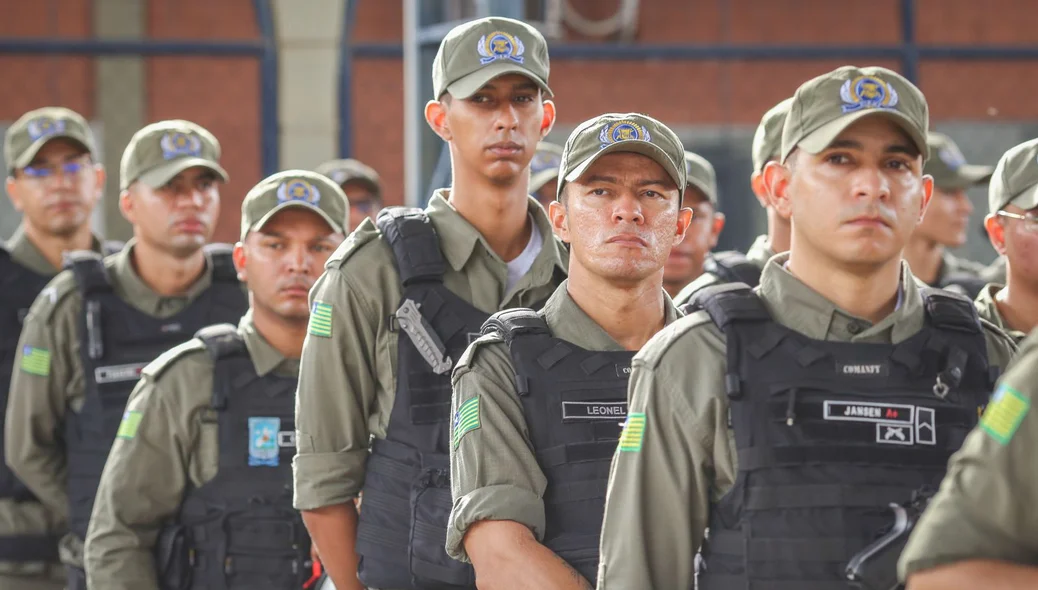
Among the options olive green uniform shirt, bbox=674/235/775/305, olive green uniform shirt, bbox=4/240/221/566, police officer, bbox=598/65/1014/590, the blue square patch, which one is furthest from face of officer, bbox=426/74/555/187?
olive green uniform shirt, bbox=4/240/221/566

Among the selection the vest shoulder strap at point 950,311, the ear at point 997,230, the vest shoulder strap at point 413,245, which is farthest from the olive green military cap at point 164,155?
the vest shoulder strap at point 950,311

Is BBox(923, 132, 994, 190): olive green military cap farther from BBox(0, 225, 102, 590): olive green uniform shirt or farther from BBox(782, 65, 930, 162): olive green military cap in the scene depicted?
BBox(782, 65, 930, 162): olive green military cap

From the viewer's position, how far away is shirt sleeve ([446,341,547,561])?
362cm

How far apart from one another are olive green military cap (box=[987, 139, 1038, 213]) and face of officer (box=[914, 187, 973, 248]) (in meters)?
2.43

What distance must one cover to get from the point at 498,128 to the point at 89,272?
2154 mm

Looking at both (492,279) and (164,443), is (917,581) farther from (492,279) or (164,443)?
(164,443)

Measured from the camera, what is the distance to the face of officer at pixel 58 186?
22.5 feet

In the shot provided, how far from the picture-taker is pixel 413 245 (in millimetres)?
4324

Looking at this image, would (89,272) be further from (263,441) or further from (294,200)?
(263,441)

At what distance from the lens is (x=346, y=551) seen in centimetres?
449

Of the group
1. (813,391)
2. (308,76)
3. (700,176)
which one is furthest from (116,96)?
(813,391)

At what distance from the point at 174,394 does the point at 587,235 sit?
5.87ft

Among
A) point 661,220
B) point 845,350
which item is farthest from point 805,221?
point 661,220

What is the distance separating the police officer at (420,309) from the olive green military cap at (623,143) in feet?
1.85
